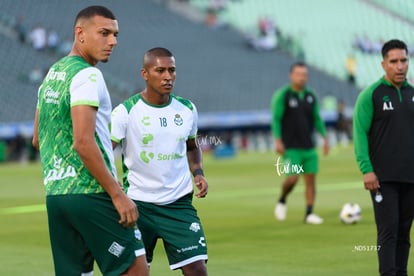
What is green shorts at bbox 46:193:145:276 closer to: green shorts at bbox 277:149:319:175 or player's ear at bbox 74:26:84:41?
player's ear at bbox 74:26:84:41

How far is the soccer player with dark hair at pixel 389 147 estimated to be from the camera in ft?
28.3

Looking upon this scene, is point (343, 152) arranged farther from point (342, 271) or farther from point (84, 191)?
point (84, 191)

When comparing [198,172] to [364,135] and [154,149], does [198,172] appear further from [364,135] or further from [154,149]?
[364,135]

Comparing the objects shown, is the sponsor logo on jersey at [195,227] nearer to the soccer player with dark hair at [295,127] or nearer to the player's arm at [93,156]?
the player's arm at [93,156]

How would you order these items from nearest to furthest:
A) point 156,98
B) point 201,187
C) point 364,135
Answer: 1. point 201,187
2. point 156,98
3. point 364,135

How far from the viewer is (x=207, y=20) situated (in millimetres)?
52062

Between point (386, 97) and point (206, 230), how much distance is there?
228 inches

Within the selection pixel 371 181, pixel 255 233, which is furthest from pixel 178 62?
pixel 371 181

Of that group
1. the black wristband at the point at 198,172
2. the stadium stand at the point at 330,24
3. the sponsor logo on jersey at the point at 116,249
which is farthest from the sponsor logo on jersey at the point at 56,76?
the stadium stand at the point at 330,24

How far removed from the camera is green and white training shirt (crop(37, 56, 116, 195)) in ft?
18.9

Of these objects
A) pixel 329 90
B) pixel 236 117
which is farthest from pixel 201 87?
pixel 329 90

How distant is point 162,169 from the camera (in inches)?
305

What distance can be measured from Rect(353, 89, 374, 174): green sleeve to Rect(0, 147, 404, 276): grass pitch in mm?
1654

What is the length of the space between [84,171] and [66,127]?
0.94ft
